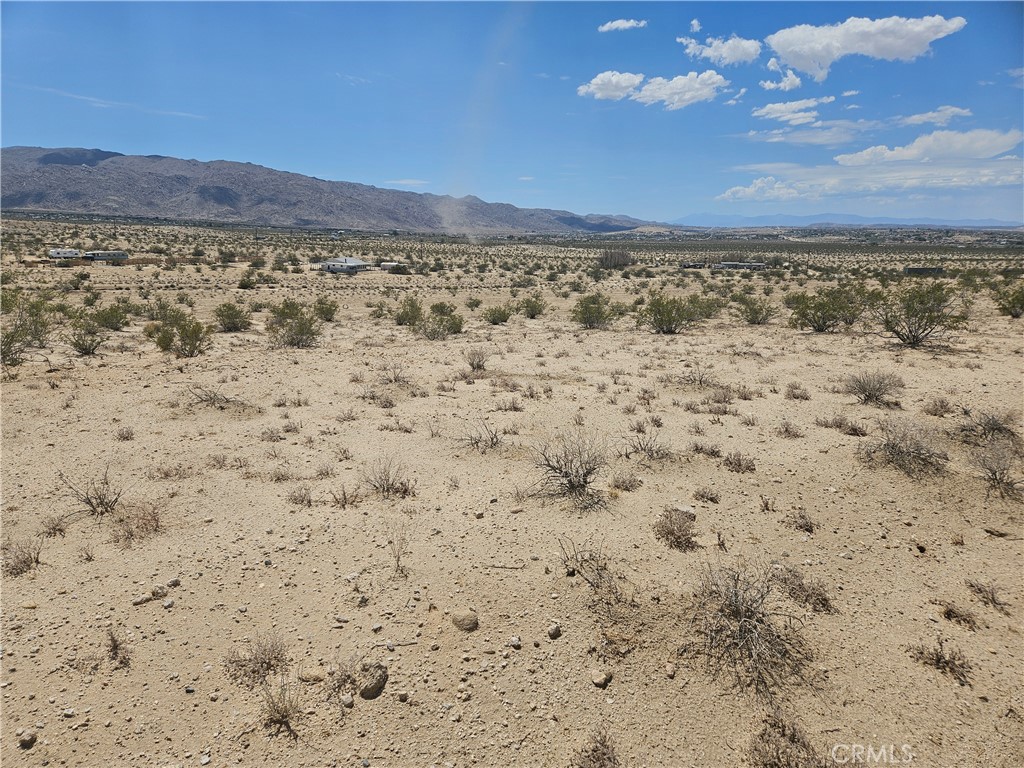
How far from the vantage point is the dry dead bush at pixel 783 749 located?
3.65 meters

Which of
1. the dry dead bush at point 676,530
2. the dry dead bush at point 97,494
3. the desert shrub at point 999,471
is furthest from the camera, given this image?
the desert shrub at point 999,471

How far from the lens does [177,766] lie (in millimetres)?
3639

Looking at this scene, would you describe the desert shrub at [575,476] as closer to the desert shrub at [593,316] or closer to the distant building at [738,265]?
the desert shrub at [593,316]

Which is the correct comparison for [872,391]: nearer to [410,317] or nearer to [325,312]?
[410,317]

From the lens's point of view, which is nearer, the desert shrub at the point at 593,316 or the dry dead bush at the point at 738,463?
the dry dead bush at the point at 738,463

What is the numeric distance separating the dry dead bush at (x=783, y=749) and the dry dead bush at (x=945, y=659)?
145cm

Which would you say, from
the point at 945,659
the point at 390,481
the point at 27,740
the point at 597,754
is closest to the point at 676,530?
the point at 945,659

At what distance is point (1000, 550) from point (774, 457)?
2.80 meters

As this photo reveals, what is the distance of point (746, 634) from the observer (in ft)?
14.8

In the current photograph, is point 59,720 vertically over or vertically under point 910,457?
under

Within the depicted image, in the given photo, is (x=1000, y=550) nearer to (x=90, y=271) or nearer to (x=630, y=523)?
(x=630, y=523)

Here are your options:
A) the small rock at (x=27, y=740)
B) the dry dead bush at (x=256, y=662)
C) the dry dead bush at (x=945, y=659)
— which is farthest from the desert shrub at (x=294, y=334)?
the dry dead bush at (x=945, y=659)

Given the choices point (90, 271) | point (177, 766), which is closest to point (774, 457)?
point (177, 766)

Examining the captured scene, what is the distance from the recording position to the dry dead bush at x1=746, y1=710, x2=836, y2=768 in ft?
12.0
